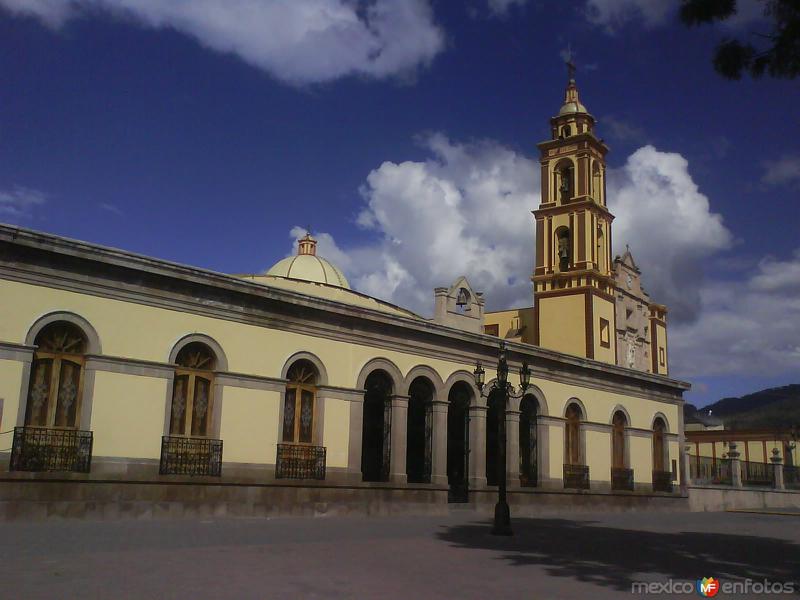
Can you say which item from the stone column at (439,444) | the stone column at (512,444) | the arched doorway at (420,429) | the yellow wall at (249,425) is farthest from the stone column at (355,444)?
the stone column at (512,444)

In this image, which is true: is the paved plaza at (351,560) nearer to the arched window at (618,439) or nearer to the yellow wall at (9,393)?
the yellow wall at (9,393)

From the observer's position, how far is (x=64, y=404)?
15.6 metres

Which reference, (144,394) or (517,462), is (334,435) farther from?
(517,462)

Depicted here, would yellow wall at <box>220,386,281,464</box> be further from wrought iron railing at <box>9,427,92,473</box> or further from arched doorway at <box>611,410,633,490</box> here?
arched doorway at <box>611,410,633,490</box>

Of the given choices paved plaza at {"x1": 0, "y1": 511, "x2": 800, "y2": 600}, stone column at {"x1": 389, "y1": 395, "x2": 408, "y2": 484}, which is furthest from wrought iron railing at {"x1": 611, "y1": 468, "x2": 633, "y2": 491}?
paved plaza at {"x1": 0, "y1": 511, "x2": 800, "y2": 600}

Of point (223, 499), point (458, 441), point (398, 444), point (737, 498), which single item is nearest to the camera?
point (223, 499)

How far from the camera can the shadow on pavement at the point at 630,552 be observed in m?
10.2

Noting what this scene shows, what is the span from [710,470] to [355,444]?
23843 millimetres

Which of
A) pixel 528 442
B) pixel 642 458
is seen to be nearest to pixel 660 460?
pixel 642 458

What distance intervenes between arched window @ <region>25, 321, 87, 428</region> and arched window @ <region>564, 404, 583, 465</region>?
54.7 feet

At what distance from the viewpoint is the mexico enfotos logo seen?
8.79 meters

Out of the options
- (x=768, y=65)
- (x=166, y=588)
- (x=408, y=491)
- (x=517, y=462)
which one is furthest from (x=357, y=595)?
(x=517, y=462)

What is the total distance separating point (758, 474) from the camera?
38062 millimetres

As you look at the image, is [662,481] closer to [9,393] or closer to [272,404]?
[272,404]
